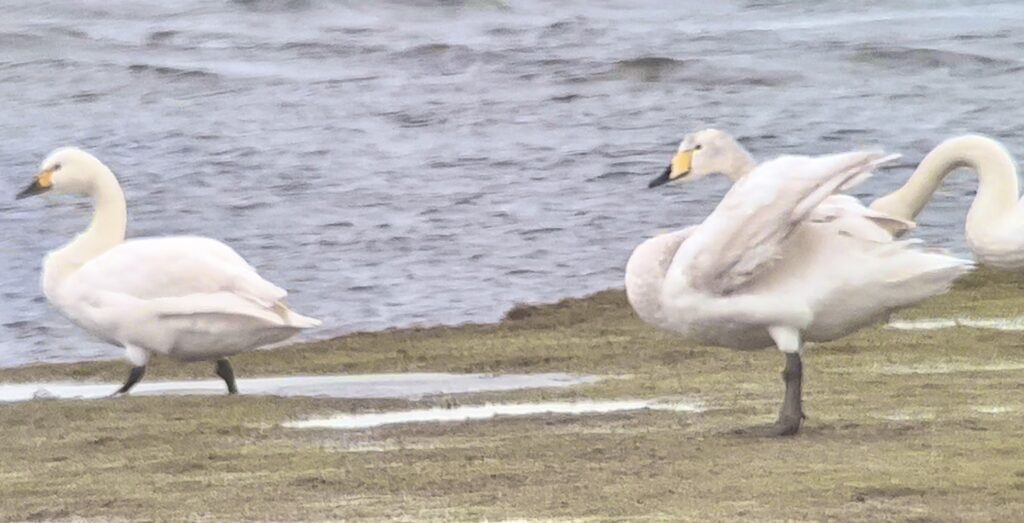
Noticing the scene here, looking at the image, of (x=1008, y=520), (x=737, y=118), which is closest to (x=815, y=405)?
(x=1008, y=520)

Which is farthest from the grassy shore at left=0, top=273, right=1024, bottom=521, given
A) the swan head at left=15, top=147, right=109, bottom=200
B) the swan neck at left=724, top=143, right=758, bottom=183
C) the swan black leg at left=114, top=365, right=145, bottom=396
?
the swan head at left=15, top=147, right=109, bottom=200

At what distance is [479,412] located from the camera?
380 inches

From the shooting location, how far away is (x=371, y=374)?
1203 cm

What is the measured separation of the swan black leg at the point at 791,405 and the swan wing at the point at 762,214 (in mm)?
383

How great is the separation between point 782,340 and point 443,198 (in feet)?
43.2

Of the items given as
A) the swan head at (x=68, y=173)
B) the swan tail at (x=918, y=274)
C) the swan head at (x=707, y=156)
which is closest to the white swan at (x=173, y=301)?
the swan head at (x=68, y=173)

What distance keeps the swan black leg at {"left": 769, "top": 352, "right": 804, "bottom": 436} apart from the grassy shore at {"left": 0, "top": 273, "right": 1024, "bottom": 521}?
0.42 ft

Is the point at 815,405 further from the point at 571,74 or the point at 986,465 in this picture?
the point at 571,74

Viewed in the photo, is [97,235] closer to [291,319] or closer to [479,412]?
[291,319]

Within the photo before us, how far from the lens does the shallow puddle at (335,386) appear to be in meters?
10.9

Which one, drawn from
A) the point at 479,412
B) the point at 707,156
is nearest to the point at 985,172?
the point at 707,156

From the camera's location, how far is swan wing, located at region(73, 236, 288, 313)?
11055 millimetres

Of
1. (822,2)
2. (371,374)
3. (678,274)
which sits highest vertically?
(678,274)

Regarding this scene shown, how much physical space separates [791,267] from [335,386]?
330 centimetres
